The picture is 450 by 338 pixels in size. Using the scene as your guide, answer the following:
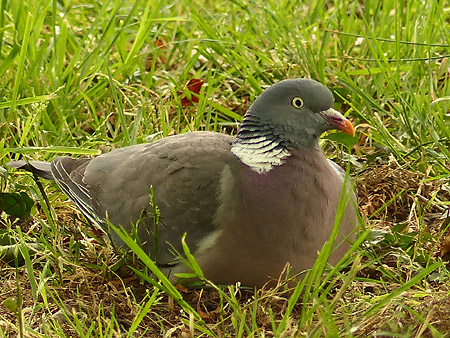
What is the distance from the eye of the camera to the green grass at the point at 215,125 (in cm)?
279

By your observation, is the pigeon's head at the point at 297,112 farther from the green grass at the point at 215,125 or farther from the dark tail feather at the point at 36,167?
the dark tail feather at the point at 36,167

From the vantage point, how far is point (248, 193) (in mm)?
2957

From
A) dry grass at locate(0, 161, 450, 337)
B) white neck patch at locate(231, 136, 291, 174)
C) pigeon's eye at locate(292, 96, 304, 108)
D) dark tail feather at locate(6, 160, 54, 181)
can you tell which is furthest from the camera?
dark tail feather at locate(6, 160, 54, 181)

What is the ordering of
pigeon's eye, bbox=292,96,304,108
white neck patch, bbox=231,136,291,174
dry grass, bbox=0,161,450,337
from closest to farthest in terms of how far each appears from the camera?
dry grass, bbox=0,161,450,337 → white neck patch, bbox=231,136,291,174 → pigeon's eye, bbox=292,96,304,108

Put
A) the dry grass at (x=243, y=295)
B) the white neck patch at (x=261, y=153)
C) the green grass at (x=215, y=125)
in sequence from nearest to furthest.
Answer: the dry grass at (x=243, y=295) < the green grass at (x=215, y=125) < the white neck patch at (x=261, y=153)

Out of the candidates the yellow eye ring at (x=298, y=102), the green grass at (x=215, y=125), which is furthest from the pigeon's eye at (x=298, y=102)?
the green grass at (x=215, y=125)

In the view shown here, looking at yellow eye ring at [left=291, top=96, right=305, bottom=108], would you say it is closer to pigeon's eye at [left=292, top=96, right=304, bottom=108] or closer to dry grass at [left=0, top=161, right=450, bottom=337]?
pigeon's eye at [left=292, top=96, right=304, bottom=108]

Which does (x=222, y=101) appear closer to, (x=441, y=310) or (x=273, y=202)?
(x=273, y=202)

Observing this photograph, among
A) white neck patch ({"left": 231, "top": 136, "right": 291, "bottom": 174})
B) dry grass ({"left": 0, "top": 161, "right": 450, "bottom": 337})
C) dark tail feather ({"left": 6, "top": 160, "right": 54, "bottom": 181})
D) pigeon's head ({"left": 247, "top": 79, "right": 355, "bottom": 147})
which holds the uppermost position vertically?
pigeon's head ({"left": 247, "top": 79, "right": 355, "bottom": 147})

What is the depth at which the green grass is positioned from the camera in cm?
279

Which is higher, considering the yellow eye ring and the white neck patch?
the yellow eye ring

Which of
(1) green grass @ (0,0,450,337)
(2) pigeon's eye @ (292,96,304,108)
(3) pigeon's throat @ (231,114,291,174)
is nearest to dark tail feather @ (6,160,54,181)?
(1) green grass @ (0,0,450,337)

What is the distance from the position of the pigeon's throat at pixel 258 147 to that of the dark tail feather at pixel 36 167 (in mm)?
862

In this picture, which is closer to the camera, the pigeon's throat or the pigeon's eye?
the pigeon's throat
